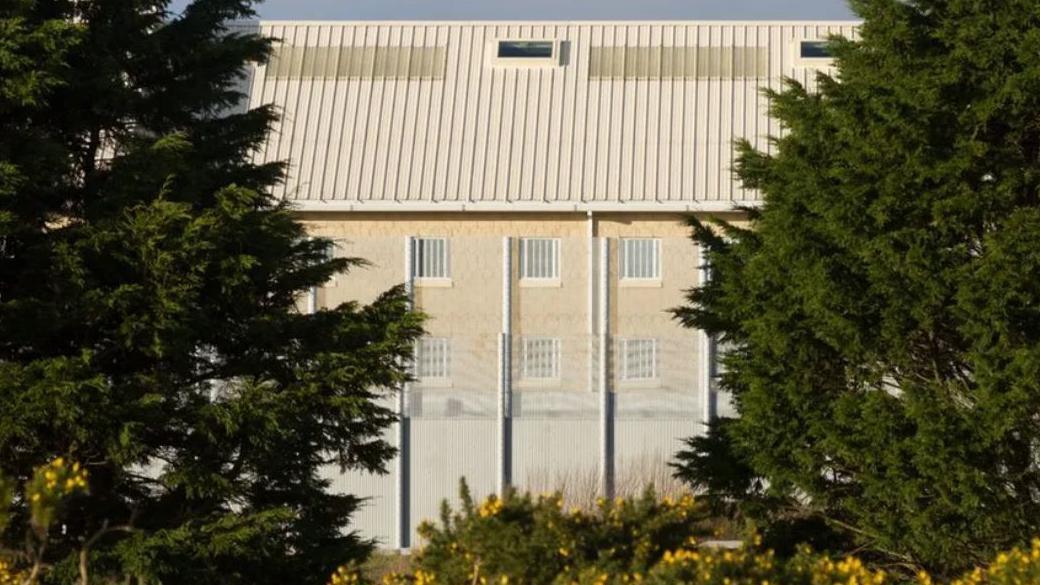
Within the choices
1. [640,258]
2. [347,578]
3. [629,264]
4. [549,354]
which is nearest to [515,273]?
[629,264]

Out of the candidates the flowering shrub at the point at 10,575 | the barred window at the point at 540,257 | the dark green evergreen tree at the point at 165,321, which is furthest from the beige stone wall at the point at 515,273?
the flowering shrub at the point at 10,575

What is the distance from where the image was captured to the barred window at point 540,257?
31077 mm

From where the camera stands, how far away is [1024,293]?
46.0 feet

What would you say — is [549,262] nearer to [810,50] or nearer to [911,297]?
[810,50]

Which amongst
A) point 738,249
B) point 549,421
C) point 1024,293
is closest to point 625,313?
point 549,421

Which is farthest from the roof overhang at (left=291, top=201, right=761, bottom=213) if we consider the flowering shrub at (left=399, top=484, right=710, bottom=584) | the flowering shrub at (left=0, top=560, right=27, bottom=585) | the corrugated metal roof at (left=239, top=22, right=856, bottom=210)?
Result: the flowering shrub at (left=399, top=484, right=710, bottom=584)

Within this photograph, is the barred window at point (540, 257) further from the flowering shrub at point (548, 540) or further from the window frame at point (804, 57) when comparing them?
the flowering shrub at point (548, 540)

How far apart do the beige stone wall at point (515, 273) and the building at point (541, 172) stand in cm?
4

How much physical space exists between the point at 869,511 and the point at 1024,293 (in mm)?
2049

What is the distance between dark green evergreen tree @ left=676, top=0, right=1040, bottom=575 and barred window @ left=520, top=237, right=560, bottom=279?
15.7 m

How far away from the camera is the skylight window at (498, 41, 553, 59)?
35.0 metres

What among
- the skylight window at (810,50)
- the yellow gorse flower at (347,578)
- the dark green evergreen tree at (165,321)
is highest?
the skylight window at (810,50)

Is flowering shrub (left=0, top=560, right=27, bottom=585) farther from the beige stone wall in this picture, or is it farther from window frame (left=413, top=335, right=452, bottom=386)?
the beige stone wall

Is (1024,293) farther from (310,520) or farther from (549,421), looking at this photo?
(549,421)
